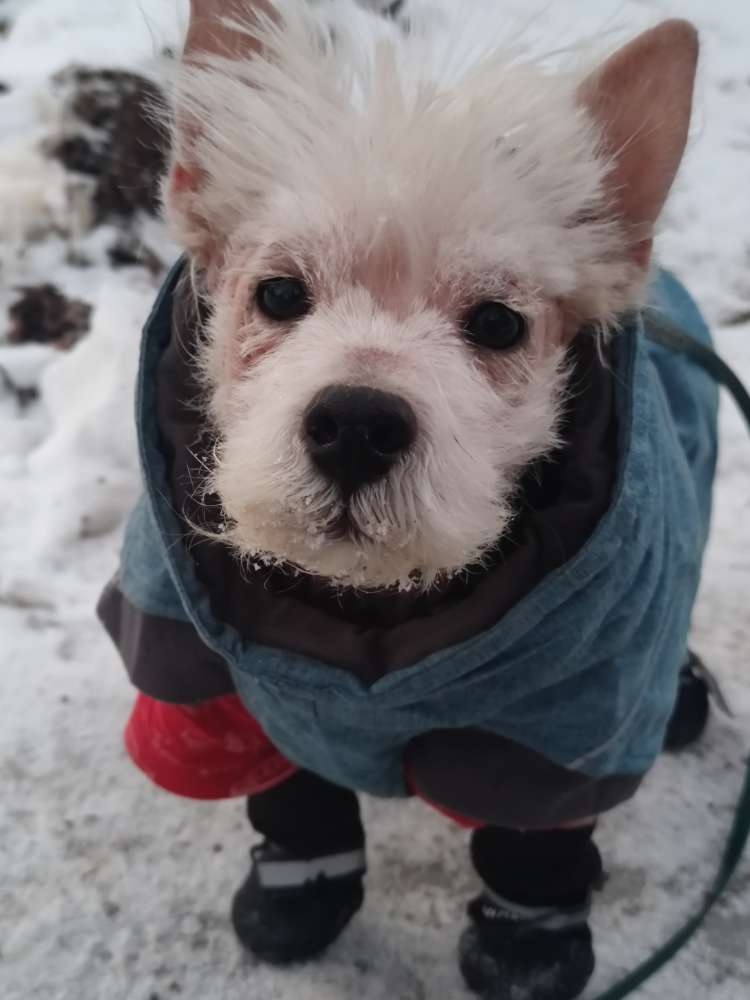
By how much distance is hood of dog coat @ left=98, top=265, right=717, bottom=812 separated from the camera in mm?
1114

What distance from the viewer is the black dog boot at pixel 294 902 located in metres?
1.50

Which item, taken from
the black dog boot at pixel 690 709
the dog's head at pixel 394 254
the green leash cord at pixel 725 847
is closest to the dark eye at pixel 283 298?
the dog's head at pixel 394 254

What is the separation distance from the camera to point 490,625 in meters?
1.12

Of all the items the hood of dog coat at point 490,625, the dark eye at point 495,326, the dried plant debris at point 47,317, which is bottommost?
the dried plant debris at point 47,317

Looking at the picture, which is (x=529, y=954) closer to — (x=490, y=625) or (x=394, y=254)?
(x=490, y=625)

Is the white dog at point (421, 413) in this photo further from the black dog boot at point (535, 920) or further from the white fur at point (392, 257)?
the black dog boot at point (535, 920)

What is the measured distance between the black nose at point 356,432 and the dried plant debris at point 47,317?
2.26m

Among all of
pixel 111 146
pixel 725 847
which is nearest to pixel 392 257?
pixel 725 847

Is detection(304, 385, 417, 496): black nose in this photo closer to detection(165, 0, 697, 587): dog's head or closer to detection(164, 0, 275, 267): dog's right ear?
detection(165, 0, 697, 587): dog's head

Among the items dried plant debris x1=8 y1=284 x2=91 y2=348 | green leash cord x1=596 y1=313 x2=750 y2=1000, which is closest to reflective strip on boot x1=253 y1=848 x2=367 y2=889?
green leash cord x1=596 y1=313 x2=750 y2=1000

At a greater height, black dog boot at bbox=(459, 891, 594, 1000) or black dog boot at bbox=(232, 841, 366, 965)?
black dog boot at bbox=(459, 891, 594, 1000)

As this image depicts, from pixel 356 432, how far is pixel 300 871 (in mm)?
981

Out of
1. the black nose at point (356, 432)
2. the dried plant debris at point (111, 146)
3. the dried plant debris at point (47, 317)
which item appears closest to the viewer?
the black nose at point (356, 432)

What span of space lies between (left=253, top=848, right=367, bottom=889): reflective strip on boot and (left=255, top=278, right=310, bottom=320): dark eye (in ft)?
3.19
